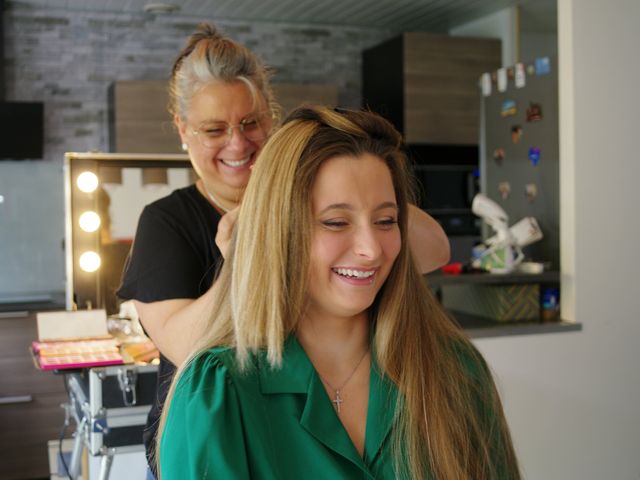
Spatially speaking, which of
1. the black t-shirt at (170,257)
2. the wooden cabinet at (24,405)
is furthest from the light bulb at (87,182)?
the wooden cabinet at (24,405)

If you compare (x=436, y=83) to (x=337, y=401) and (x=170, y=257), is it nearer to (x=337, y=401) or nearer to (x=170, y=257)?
(x=170, y=257)

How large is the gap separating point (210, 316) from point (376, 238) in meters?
0.31

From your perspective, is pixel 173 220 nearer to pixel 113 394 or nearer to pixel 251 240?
pixel 251 240

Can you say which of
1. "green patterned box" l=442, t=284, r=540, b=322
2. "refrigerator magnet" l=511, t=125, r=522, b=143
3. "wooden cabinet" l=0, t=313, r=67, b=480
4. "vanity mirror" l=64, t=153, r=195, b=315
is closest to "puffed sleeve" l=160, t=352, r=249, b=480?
"vanity mirror" l=64, t=153, r=195, b=315

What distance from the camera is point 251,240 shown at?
1.32 meters

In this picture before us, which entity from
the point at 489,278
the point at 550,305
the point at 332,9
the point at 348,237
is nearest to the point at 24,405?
the point at 489,278

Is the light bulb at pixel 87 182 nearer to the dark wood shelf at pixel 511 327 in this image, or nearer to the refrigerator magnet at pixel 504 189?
the dark wood shelf at pixel 511 327

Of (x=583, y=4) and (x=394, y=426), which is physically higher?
(x=583, y=4)

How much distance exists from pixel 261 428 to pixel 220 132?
0.71 m

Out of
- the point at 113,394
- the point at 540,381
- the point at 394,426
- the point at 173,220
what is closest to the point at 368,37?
the point at 540,381

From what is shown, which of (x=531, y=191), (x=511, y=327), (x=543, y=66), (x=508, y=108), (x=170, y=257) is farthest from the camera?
(x=508, y=108)

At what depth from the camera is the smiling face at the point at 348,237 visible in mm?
1300

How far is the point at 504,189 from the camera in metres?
3.88

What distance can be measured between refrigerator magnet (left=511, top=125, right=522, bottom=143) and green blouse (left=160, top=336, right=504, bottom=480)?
259cm
